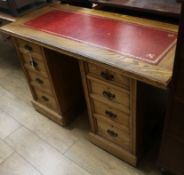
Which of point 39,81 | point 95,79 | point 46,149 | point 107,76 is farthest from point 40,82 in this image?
point 107,76

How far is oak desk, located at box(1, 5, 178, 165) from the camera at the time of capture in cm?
106

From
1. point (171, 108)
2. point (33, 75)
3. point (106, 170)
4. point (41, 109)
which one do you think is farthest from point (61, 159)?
point (171, 108)

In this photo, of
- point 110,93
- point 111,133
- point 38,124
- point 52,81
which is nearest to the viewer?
point 110,93

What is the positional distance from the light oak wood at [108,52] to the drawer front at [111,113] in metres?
0.34

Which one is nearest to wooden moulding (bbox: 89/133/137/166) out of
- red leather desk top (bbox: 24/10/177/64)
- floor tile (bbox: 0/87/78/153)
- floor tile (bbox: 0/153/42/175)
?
floor tile (bbox: 0/87/78/153)

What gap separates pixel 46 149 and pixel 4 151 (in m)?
0.31

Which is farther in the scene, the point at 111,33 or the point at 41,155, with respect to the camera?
the point at 41,155

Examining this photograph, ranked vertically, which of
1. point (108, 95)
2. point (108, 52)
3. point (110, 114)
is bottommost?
point (110, 114)

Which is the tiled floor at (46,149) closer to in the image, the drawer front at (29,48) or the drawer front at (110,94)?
the drawer front at (110,94)

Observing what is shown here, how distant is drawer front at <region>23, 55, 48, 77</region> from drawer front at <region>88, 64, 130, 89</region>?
453 millimetres

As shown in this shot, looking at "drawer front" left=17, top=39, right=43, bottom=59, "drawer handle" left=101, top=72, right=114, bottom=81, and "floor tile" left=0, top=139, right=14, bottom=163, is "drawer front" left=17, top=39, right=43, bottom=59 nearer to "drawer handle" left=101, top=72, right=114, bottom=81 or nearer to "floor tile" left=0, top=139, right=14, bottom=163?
"drawer handle" left=101, top=72, right=114, bottom=81

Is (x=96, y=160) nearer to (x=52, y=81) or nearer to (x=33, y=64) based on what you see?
(x=52, y=81)

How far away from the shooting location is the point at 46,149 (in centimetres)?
166

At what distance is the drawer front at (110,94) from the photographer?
1210 millimetres
